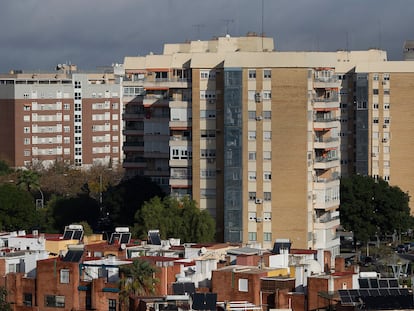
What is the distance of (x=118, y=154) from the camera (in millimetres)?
156875

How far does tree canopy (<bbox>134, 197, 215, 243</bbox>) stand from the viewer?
7688 centimetres

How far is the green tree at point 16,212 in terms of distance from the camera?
3474 inches

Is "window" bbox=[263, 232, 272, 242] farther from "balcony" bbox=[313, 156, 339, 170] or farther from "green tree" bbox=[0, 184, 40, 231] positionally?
"green tree" bbox=[0, 184, 40, 231]

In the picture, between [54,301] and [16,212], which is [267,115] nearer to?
[16,212]

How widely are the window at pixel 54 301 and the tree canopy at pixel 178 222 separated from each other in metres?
25.5

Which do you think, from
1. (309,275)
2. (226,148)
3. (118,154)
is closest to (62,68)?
(118,154)

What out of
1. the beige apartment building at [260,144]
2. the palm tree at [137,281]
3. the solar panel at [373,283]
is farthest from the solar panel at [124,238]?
the solar panel at [373,283]

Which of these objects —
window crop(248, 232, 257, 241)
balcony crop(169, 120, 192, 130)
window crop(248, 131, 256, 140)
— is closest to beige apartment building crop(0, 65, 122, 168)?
balcony crop(169, 120, 192, 130)

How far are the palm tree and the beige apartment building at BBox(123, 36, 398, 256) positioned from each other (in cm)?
2894

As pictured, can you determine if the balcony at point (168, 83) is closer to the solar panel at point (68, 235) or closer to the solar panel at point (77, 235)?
the solar panel at point (77, 235)

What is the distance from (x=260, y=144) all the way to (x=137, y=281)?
31.6 metres

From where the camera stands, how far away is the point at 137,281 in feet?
159

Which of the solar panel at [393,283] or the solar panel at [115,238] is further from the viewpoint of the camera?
the solar panel at [115,238]

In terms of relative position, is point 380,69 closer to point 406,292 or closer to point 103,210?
point 103,210
